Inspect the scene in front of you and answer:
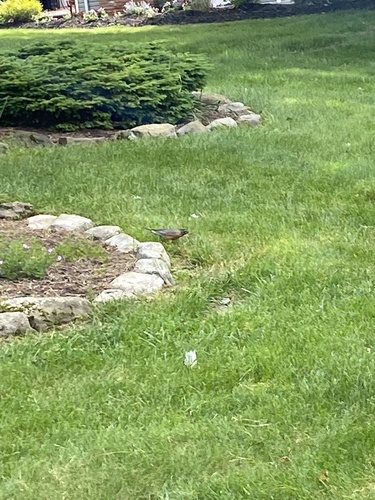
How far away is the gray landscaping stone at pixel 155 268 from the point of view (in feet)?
13.7

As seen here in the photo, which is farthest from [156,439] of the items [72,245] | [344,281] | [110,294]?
[72,245]

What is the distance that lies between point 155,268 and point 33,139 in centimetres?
358

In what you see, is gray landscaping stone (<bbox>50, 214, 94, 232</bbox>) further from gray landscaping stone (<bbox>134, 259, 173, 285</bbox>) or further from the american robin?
gray landscaping stone (<bbox>134, 259, 173, 285</bbox>)

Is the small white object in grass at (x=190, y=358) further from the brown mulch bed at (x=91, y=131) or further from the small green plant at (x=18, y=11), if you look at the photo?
the small green plant at (x=18, y=11)

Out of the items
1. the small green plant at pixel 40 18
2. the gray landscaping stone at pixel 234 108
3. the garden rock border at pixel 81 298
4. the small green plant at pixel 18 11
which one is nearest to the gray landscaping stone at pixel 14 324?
the garden rock border at pixel 81 298

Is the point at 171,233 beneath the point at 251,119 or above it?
above

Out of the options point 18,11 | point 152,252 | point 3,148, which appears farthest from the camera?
point 18,11

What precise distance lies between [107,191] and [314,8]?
47.1 ft

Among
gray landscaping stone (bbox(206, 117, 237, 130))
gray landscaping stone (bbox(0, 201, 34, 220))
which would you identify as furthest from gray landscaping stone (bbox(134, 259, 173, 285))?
gray landscaping stone (bbox(206, 117, 237, 130))

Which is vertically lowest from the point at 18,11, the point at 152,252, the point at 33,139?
the point at 18,11

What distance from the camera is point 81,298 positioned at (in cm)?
388

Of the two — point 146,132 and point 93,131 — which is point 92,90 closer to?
point 93,131

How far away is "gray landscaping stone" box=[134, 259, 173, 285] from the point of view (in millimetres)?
4180

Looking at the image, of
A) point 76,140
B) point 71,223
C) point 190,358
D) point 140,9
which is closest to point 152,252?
point 71,223
